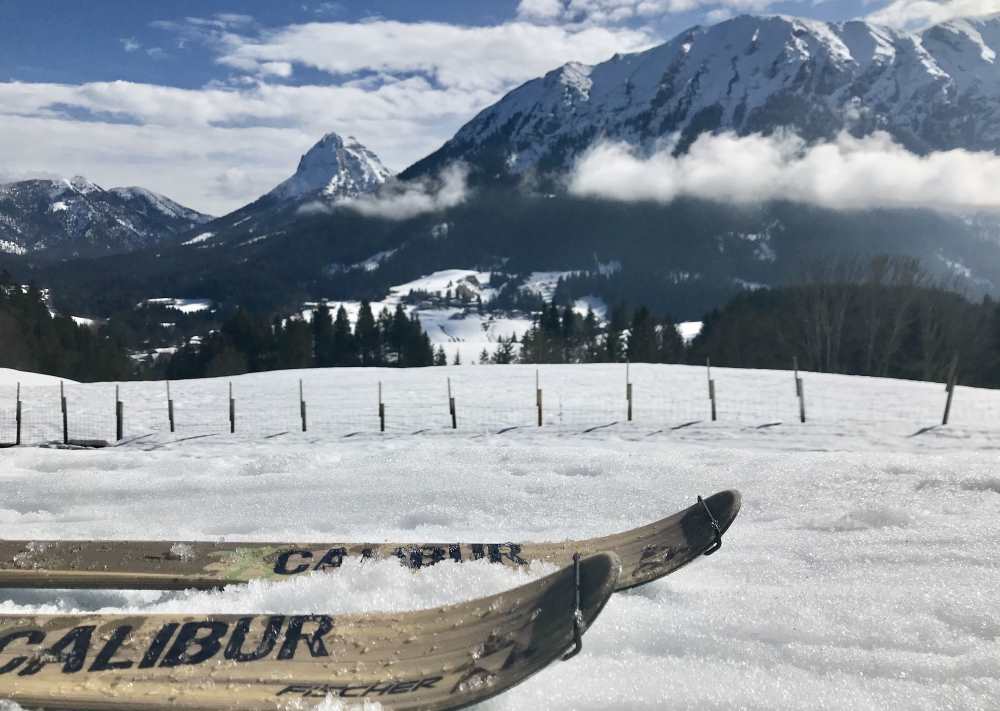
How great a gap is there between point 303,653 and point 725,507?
115 inches

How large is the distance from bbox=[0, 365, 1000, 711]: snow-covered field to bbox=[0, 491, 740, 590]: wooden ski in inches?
6.0

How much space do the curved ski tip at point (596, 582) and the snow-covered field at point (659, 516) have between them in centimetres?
76

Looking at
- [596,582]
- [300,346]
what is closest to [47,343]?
[300,346]

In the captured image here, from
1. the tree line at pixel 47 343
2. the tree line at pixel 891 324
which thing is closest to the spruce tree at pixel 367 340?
the tree line at pixel 47 343

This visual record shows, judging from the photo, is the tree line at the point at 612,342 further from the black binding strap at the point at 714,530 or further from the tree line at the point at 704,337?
the black binding strap at the point at 714,530

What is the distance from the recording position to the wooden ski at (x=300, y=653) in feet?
9.21

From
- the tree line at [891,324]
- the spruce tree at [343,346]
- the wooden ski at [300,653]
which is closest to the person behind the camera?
the wooden ski at [300,653]

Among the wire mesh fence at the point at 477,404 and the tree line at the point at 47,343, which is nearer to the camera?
the wire mesh fence at the point at 477,404

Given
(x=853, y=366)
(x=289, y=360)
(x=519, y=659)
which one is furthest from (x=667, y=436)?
(x=289, y=360)

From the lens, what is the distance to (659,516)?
654 cm

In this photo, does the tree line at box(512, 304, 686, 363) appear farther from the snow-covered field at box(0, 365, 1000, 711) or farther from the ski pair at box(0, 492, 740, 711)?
the ski pair at box(0, 492, 740, 711)

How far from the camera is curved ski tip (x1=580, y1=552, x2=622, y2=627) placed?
2.65 m

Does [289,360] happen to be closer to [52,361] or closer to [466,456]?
[52,361]

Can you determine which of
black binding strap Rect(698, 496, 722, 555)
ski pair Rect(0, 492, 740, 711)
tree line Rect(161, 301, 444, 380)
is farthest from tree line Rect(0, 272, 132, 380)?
black binding strap Rect(698, 496, 722, 555)
